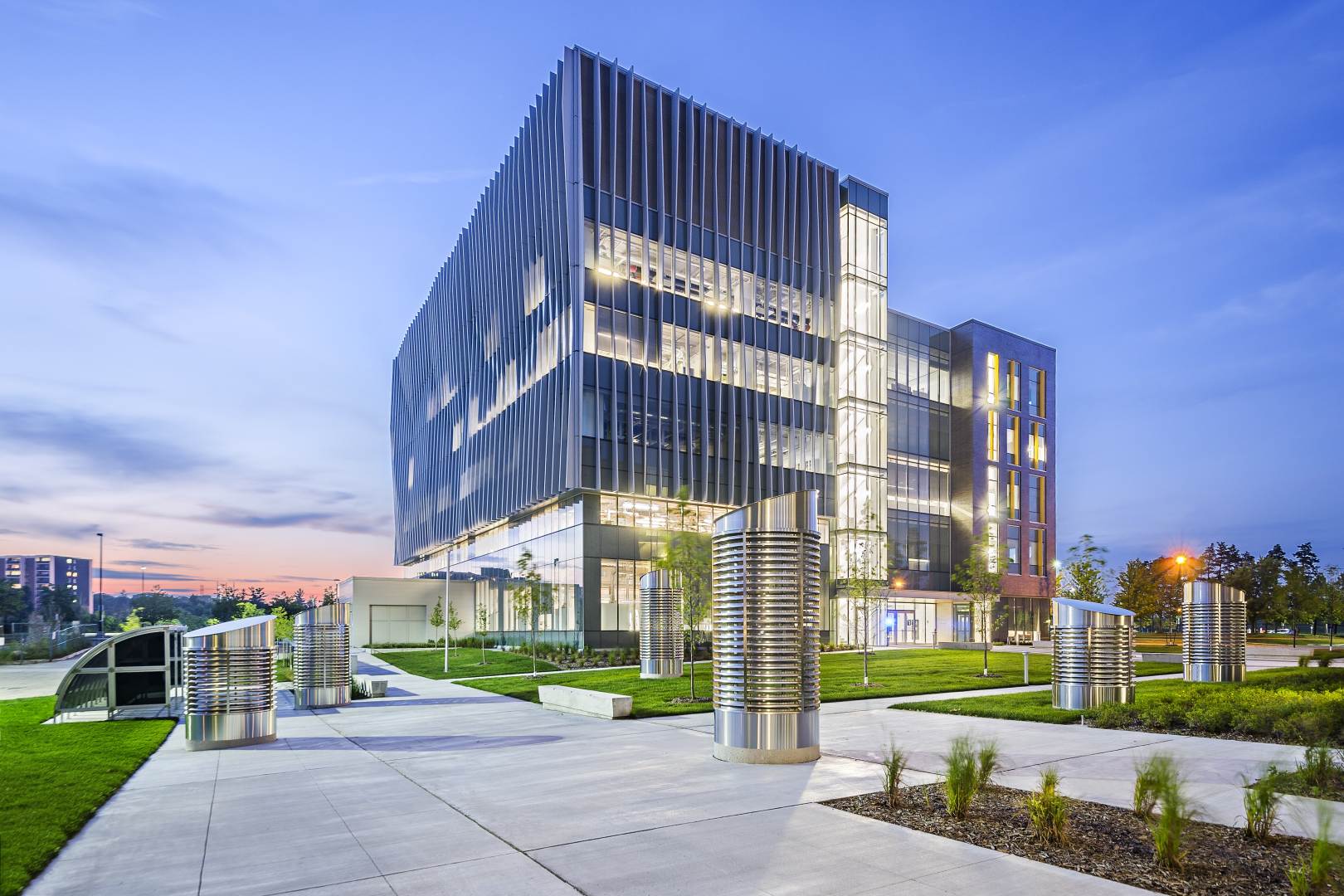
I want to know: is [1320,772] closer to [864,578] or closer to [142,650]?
[864,578]

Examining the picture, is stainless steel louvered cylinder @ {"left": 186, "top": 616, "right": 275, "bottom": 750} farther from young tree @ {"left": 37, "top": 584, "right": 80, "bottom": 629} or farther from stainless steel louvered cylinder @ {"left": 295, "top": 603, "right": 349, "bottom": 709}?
young tree @ {"left": 37, "top": 584, "right": 80, "bottom": 629}

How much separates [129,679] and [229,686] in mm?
8971

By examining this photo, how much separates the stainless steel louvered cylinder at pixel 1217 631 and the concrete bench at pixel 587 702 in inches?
690

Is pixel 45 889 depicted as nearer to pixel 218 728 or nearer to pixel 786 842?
pixel 786 842

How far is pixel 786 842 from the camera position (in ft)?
26.4

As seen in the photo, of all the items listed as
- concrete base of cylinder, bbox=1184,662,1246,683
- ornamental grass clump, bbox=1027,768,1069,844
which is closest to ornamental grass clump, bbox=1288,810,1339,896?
ornamental grass clump, bbox=1027,768,1069,844

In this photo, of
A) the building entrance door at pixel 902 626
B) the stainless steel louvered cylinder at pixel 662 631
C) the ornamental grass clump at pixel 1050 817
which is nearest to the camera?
the ornamental grass clump at pixel 1050 817

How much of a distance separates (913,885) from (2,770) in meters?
13.8

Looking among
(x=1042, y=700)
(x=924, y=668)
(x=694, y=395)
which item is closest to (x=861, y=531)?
(x=694, y=395)

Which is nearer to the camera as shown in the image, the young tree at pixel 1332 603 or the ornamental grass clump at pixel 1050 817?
the ornamental grass clump at pixel 1050 817

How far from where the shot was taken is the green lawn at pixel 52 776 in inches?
325

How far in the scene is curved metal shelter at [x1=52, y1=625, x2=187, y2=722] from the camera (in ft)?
68.4

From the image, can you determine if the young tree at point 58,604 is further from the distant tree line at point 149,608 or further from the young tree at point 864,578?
the young tree at point 864,578

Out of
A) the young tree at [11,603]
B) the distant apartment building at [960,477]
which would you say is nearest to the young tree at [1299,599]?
the distant apartment building at [960,477]
